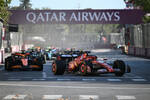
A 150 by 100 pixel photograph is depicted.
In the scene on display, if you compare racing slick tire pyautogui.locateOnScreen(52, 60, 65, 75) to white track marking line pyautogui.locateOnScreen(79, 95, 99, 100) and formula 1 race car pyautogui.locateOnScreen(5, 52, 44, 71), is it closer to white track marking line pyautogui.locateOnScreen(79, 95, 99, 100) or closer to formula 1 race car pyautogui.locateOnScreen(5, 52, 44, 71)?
formula 1 race car pyautogui.locateOnScreen(5, 52, 44, 71)

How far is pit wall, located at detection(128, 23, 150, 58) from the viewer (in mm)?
53653

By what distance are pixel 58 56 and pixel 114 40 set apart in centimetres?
9335

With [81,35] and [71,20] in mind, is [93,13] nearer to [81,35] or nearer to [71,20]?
[71,20]

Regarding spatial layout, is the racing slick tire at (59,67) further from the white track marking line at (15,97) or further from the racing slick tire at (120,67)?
the white track marking line at (15,97)

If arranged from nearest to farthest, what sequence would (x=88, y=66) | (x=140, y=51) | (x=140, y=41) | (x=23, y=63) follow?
(x=88, y=66) → (x=23, y=63) → (x=140, y=51) → (x=140, y=41)

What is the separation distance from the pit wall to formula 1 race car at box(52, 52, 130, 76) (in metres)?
27.8

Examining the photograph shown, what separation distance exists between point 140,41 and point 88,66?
35.2m

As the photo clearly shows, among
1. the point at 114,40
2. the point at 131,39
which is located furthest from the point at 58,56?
the point at 114,40

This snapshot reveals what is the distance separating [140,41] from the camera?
5769cm

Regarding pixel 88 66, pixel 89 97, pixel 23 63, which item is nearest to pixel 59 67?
pixel 88 66

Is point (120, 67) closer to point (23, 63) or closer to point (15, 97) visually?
point (23, 63)

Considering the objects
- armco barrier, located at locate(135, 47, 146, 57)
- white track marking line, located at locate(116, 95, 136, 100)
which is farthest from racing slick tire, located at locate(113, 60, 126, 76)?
armco barrier, located at locate(135, 47, 146, 57)

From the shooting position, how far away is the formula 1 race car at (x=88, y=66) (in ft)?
75.2

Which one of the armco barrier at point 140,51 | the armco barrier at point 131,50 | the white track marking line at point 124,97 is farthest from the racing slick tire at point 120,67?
the armco barrier at point 131,50
